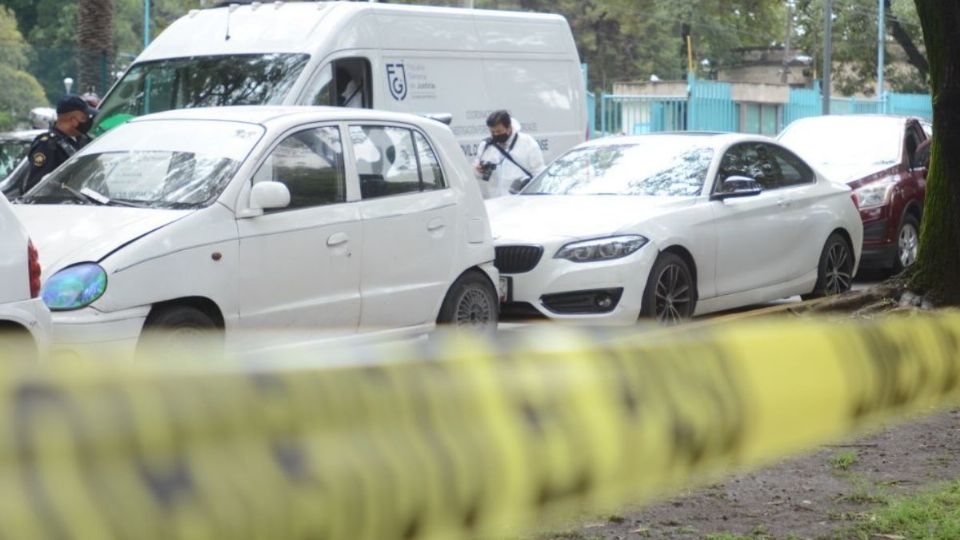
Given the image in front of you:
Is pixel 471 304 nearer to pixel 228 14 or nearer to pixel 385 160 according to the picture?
pixel 385 160

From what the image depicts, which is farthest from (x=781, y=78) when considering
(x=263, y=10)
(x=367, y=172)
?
(x=367, y=172)

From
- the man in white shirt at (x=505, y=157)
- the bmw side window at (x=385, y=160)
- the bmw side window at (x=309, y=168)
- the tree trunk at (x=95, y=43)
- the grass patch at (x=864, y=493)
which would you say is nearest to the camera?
the grass patch at (x=864, y=493)

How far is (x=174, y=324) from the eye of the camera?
7.68 metres

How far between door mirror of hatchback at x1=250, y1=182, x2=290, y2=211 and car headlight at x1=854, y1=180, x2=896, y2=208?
8210mm

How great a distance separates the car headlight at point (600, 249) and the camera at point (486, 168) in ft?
11.1

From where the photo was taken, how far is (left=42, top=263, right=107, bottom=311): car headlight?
7.30 meters

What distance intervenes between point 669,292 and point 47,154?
15.1 ft

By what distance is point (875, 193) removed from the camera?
1488cm

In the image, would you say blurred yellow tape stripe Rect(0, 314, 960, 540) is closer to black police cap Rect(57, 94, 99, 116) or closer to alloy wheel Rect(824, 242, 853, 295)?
black police cap Rect(57, 94, 99, 116)

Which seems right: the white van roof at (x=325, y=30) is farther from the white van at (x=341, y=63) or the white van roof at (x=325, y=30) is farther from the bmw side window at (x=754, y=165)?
the bmw side window at (x=754, y=165)

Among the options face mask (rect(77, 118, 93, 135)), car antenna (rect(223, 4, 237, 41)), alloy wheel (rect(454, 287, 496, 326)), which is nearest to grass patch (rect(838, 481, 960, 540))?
alloy wheel (rect(454, 287, 496, 326))

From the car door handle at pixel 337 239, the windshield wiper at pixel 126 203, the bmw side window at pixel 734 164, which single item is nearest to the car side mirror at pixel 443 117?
the bmw side window at pixel 734 164

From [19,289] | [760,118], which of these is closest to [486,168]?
[19,289]

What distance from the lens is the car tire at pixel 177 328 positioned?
24.6 ft
